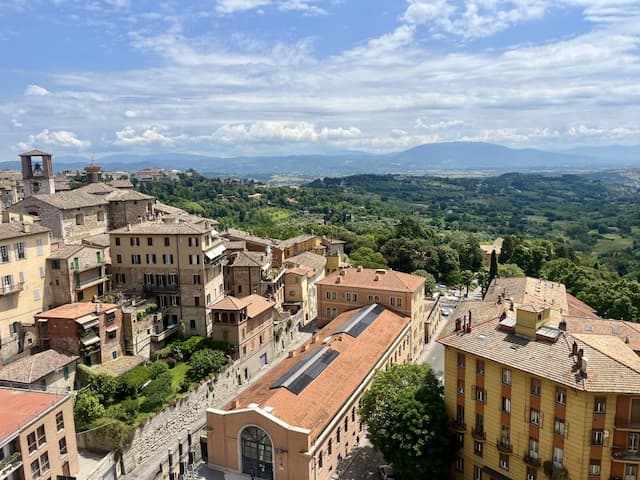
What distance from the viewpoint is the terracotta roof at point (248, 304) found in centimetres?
5300

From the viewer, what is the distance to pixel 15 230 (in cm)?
4581

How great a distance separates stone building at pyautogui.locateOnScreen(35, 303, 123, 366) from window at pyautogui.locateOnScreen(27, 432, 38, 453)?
1102cm

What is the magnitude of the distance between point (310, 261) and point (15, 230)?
138 ft

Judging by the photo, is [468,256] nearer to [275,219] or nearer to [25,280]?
[275,219]

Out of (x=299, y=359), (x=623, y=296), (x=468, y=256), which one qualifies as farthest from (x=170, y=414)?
(x=468, y=256)

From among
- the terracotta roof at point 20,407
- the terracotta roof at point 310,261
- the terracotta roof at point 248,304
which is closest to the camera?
the terracotta roof at point 20,407

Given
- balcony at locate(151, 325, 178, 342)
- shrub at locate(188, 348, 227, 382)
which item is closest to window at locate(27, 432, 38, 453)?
shrub at locate(188, 348, 227, 382)

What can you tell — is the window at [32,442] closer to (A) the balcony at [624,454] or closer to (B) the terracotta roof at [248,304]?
(B) the terracotta roof at [248,304]

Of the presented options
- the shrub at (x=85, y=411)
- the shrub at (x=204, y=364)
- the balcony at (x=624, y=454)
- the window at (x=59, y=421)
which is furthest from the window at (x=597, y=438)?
the window at (x=59, y=421)

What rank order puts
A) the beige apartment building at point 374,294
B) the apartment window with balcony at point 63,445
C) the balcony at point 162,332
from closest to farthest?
the apartment window with balcony at point 63,445 → the balcony at point 162,332 → the beige apartment building at point 374,294

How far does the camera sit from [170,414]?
4334cm

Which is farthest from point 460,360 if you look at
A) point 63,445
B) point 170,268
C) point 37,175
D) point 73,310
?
point 37,175

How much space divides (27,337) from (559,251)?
115 metres

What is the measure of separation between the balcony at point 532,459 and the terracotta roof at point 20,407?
33124 millimetres
